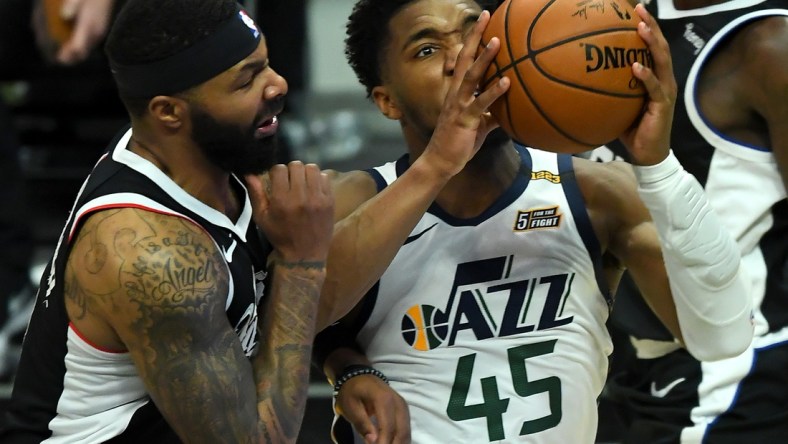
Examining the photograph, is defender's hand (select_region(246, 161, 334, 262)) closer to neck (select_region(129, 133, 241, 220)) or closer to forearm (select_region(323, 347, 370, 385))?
neck (select_region(129, 133, 241, 220))

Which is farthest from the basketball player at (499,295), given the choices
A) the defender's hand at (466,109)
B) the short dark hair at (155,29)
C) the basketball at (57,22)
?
the basketball at (57,22)

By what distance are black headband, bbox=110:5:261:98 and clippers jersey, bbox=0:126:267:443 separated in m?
0.15

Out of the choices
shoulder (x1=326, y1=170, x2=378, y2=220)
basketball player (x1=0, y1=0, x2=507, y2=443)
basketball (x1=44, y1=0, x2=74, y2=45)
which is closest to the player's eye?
basketball player (x1=0, y1=0, x2=507, y2=443)

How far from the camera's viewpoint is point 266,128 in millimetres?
2689

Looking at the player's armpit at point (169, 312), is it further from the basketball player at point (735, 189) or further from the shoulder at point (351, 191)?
the basketball player at point (735, 189)

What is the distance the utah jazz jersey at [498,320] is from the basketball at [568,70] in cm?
30

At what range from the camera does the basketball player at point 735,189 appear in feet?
10.8

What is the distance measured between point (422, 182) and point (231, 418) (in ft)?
2.09

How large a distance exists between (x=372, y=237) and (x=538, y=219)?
16.0 inches

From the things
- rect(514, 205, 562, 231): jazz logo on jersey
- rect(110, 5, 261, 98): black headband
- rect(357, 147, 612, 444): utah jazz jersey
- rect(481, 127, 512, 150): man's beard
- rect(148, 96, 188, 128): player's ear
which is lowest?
rect(357, 147, 612, 444): utah jazz jersey

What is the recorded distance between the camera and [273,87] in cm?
266

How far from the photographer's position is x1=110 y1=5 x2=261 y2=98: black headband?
2.56 metres

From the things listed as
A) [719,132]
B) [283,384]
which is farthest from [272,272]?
[719,132]

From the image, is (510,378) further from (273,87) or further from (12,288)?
(12,288)
